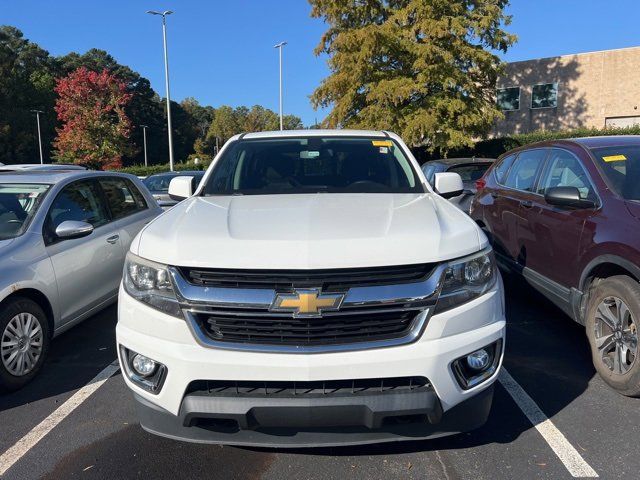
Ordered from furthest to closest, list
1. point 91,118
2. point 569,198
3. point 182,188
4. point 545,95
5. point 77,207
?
point 91,118 → point 545,95 → point 77,207 → point 182,188 → point 569,198

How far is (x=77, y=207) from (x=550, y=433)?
167 inches

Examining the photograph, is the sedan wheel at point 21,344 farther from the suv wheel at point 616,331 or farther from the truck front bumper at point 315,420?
the suv wheel at point 616,331

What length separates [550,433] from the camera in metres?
3.02

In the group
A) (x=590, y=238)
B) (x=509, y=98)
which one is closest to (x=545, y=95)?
(x=509, y=98)

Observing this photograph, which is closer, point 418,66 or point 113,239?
point 113,239

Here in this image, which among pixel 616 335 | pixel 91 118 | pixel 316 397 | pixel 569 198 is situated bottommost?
pixel 616 335

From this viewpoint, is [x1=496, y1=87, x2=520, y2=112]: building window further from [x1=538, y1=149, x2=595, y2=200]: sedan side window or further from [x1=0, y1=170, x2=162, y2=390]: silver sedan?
[x1=0, y1=170, x2=162, y2=390]: silver sedan

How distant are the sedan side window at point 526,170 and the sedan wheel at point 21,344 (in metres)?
Result: 4.52

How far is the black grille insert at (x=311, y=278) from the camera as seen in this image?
2.31 metres

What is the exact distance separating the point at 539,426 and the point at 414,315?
4.55 feet

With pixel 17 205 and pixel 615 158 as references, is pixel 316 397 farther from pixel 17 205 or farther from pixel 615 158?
pixel 17 205

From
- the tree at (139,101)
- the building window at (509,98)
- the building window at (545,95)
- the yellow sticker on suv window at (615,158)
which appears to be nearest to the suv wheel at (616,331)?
the yellow sticker on suv window at (615,158)

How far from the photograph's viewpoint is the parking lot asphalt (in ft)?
8.86

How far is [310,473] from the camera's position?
2.69 m
